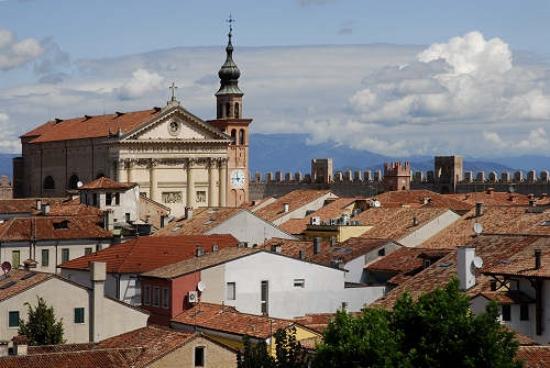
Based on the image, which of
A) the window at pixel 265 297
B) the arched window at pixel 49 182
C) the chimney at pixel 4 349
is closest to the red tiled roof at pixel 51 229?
the window at pixel 265 297

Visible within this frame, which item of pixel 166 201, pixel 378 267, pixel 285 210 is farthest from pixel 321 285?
pixel 166 201

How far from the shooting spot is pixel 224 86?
133750 millimetres

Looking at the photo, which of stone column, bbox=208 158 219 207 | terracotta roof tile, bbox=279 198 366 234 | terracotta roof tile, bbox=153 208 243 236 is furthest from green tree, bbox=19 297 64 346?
stone column, bbox=208 158 219 207

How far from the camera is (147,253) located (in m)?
56.7

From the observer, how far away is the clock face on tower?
13000cm

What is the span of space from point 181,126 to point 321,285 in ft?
197

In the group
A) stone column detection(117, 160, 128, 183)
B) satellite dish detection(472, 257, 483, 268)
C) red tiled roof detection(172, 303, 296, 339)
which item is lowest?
red tiled roof detection(172, 303, 296, 339)

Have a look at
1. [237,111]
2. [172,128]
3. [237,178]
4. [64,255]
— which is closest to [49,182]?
[172,128]

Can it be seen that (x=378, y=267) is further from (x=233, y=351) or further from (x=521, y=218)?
(x=233, y=351)

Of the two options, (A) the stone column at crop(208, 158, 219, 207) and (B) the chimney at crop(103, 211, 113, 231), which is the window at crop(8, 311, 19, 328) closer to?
(B) the chimney at crop(103, 211, 113, 231)

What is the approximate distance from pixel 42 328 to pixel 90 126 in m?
73.8

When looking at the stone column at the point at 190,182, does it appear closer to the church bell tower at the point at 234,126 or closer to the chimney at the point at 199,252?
the church bell tower at the point at 234,126

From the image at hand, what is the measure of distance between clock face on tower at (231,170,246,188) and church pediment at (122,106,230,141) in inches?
772

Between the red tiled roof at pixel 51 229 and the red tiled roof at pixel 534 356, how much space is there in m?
36.8
